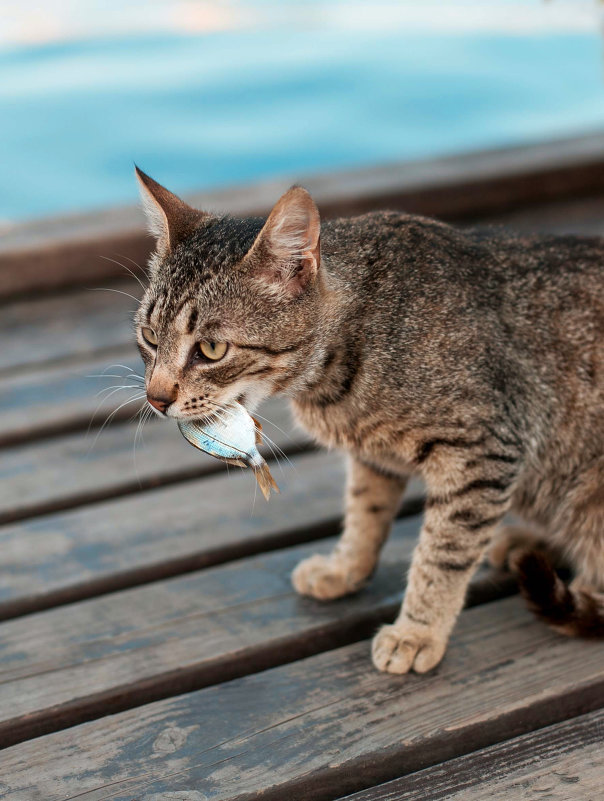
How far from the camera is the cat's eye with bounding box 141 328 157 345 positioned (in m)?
1.60

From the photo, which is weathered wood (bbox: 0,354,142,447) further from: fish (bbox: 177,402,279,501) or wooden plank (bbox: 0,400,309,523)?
fish (bbox: 177,402,279,501)

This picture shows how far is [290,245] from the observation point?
5.02 feet

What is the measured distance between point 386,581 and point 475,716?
434 mm

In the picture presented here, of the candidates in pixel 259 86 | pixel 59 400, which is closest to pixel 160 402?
pixel 59 400

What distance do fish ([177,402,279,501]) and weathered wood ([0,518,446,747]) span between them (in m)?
0.32

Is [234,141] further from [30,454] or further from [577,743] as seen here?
[577,743]

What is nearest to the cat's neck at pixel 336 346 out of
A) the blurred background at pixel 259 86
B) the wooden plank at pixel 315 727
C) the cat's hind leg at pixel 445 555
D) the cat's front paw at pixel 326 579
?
the cat's hind leg at pixel 445 555

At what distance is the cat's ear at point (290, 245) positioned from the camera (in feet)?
4.77

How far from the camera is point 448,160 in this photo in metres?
3.58

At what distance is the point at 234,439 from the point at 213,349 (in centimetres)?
15

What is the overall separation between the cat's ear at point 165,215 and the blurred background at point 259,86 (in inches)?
200

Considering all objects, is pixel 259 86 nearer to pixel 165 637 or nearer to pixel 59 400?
pixel 59 400

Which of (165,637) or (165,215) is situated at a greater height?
(165,215)

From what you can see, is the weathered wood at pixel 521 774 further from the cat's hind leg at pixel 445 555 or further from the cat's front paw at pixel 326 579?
the cat's front paw at pixel 326 579
